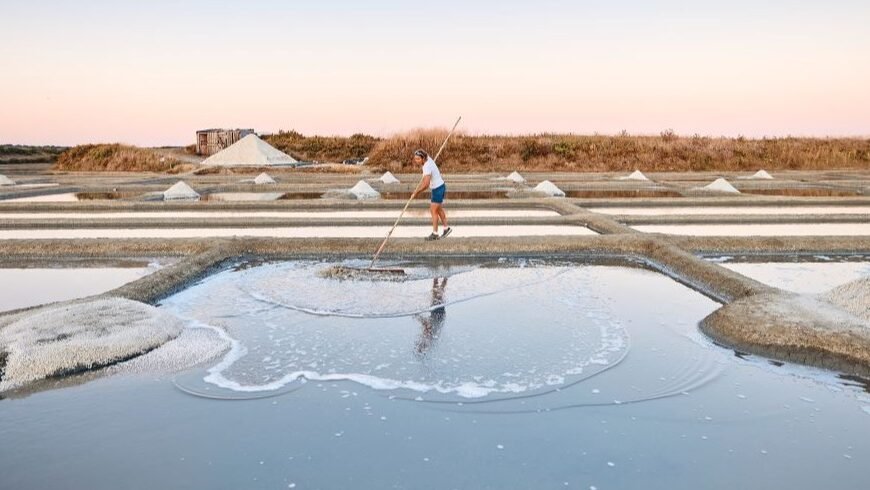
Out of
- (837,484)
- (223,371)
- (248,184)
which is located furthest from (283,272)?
(248,184)

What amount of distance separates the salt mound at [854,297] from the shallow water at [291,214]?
182 inches

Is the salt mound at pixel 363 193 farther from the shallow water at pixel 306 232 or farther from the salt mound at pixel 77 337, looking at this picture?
the salt mound at pixel 77 337

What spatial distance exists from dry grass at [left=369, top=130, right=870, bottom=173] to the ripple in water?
50.7ft

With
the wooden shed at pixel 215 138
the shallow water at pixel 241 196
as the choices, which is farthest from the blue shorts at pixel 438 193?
the wooden shed at pixel 215 138

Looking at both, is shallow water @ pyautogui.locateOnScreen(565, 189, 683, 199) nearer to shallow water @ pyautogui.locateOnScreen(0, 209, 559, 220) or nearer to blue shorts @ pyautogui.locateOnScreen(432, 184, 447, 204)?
shallow water @ pyautogui.locateOnScreen(0, 209, 559, 220)

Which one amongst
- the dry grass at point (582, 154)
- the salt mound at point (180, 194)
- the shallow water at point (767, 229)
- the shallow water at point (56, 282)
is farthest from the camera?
the dry grass at point (582, 154)

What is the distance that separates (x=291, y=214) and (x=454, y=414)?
21.8 ft

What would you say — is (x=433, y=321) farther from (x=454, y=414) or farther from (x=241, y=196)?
(x=241, y=196)

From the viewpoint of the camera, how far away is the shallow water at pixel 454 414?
1995 mm

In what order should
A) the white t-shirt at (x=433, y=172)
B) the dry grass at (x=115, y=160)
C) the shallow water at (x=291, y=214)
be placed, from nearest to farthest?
the white t-shirt at (x=433, y=172), the shallow water at (x=291, y=214), the dry grass at (x=115, y=160)

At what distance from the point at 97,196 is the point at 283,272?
27.0 feet

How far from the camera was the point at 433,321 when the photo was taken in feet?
12.1

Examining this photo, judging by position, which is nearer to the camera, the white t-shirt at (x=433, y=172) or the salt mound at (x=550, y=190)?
the white t-shirt at (x=433, y=172)

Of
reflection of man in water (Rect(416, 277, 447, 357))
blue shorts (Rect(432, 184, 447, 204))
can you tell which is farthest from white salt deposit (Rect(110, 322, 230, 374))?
blue shorts (Rect(432, 184, 447, 204))
